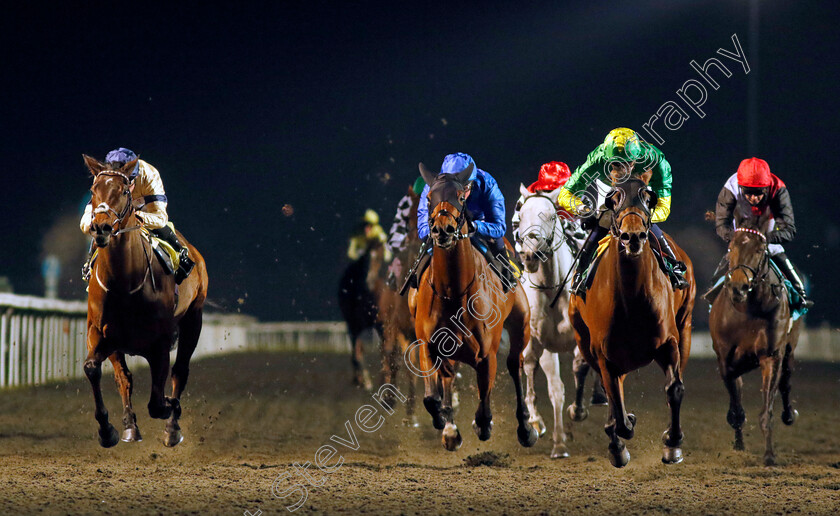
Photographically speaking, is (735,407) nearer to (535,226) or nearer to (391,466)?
(535,226)

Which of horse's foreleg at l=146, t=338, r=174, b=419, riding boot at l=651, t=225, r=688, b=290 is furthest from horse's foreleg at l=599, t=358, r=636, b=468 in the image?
horse's foreleg at l=146, t=338, r=174, b=419

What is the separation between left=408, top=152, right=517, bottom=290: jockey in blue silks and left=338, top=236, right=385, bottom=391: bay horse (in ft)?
16.9

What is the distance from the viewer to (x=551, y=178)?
7703mm

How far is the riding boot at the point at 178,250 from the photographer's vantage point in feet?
21.1

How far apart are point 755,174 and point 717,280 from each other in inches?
40.3

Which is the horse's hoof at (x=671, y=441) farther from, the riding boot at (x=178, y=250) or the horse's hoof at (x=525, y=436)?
the riding boot at (x=178, y=250)

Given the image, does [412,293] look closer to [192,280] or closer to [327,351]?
[192,280]

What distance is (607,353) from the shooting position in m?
5.85

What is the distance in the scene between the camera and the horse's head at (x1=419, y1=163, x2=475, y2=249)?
5.39m

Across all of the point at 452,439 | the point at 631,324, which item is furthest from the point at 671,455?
the point at 452,439

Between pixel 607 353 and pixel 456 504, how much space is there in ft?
4.54

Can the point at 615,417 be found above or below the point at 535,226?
below

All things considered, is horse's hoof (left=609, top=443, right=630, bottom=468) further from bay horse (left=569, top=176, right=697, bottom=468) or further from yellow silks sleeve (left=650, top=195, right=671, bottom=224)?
yellow silks sleeve (left=650, top=195, right=671, bottom=224)

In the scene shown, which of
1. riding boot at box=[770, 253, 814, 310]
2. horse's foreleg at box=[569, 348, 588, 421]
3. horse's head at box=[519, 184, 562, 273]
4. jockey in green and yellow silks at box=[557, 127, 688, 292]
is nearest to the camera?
jockey in green and yellow silks at box=[557, 127, 688, 292]
